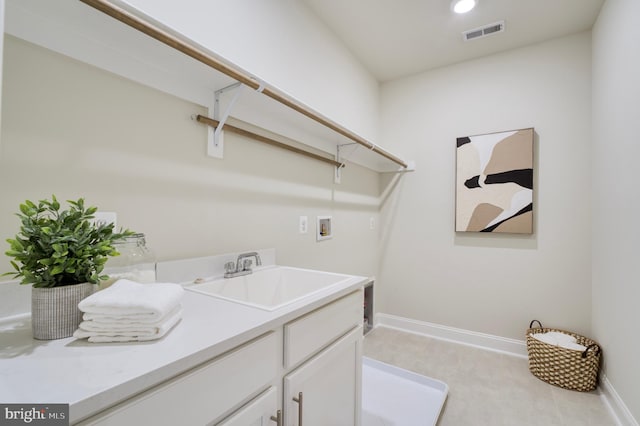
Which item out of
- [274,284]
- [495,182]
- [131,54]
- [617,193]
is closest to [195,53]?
[131,54]

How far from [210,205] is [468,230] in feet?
7.22

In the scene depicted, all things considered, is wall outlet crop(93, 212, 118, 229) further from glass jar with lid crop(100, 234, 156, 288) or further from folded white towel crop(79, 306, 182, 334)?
folded white towel crop(79, 306, 182, 334)

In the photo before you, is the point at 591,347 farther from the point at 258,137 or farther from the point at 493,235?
the point at 258,137

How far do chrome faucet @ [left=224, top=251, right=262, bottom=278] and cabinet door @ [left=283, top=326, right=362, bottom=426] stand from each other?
54cm

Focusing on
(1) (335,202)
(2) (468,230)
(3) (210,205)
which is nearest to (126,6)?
(3) (210,205)

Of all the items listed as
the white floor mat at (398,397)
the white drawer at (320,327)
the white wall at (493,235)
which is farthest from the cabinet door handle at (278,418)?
the white wall at (493,235)

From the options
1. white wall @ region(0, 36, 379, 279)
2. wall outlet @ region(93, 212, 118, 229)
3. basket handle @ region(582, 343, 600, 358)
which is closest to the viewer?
white wall @ region(0, 36, 379, 279)

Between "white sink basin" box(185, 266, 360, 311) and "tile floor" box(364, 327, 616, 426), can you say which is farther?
"tile floor" box(364, 327, 616, 426)

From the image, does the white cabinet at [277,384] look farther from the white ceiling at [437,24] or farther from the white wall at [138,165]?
the white ceiling at [437,24]

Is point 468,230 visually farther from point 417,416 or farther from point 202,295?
point 202,295

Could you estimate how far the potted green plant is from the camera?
23.7 inches

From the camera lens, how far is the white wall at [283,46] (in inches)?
49.4

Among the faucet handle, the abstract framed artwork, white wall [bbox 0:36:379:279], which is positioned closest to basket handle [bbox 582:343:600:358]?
the abstract framed artwork

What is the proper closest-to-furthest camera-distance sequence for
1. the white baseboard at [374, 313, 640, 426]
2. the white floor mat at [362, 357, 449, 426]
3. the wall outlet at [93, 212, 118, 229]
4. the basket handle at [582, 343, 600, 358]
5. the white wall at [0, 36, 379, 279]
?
the white wall at [0, 36, 379, 279] < the wall outlet at [93, 212, 118, 229] < the white floor mat at [362, 357, 449, 426] < the white baseboard at [374, 313, 640, 426] < the basket handle at [582, 343, 600, 358]
